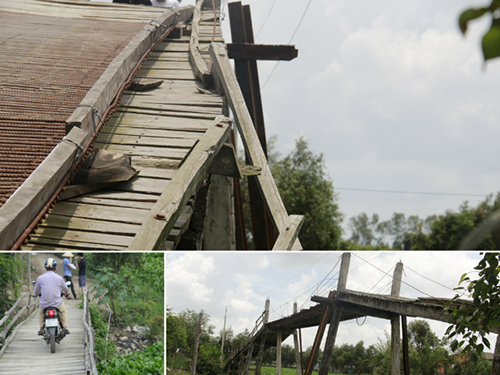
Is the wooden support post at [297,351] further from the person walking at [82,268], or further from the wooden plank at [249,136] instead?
the person walking at [82,268]

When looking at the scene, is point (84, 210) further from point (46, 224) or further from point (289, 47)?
point (289, 47)

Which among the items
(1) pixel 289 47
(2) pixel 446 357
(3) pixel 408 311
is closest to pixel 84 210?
(3) pixel 408 311

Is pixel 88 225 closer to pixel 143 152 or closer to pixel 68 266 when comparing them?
pixel 68 266

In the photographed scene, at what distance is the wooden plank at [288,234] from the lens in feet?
10.7

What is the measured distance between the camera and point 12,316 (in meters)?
2.45

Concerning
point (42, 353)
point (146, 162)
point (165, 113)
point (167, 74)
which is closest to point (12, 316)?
point (42, 353)

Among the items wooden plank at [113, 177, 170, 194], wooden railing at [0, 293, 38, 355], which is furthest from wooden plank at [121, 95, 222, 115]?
wooden railing at [0, 293, 38, 355]

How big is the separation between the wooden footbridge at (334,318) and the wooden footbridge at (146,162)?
0.46 metres

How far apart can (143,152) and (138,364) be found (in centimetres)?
160

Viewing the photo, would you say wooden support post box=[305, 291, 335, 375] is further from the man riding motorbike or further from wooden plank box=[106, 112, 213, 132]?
wooden plank box=[106, 112, 213, 132]

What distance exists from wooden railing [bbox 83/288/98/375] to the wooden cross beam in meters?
4.04

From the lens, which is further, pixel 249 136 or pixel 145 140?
pixel 249 136

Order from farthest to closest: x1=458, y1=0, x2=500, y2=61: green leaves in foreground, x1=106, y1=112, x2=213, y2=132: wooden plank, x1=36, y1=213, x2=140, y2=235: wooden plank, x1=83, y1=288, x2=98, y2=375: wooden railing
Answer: x1=106, y1=112, x2=213, y2=132: wooden plank, x1=36, y1=213, x2=140, y2=235: wooden plank, x1=83, y1=288, x2=98, y2=375: wooden railing, x1=458, y1=0, x2=500, y2=61: green leaves in foreground

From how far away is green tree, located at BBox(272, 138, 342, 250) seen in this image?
21375 mm
